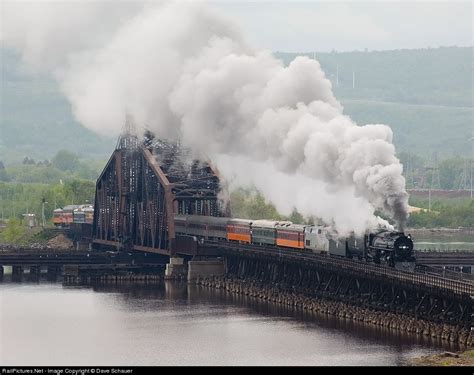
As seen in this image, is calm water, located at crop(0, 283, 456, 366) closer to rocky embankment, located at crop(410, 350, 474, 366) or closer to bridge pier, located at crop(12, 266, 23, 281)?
rocky embankment, located at crop(410, 350, 474, 366)

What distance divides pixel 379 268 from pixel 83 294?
4199cm

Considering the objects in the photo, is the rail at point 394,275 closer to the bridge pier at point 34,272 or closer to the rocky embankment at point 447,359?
the rocky embankment at point 447,359

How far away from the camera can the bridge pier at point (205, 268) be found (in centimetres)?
16562

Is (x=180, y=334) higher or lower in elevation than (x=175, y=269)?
lower

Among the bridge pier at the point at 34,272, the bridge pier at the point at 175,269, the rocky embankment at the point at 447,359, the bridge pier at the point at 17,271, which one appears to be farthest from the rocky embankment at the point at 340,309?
the bridge pier at the point at 17,271

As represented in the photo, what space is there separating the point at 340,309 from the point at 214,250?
39744mm

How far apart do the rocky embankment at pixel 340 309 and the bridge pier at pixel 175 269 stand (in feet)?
20.1

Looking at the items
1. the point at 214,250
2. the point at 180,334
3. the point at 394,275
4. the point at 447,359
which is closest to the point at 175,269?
the point at 214,250

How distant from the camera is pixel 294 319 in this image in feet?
414

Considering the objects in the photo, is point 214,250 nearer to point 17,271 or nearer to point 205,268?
point 205,268

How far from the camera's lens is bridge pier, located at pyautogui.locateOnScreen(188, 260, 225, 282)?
165625 mm

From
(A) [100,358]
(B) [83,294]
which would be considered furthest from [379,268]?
(B) [83,294]

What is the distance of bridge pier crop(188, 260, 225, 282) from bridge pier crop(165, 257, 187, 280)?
3799 mm

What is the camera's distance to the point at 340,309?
420 ft
